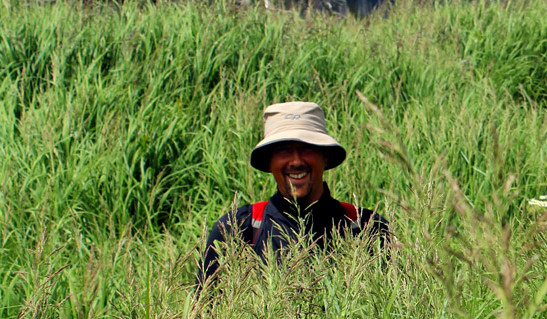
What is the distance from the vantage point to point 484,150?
13.0 ft

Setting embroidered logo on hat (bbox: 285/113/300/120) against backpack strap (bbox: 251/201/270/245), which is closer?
backpack strap (bbox: 251/201/270/245)

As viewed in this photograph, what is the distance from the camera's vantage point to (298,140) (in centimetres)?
244

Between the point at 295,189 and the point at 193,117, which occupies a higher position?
the point at 295,189

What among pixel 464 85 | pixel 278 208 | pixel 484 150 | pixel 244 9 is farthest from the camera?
pixel 244 9

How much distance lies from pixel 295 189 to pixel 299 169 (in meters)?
0.16

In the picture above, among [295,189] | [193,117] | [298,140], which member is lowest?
[193,117]

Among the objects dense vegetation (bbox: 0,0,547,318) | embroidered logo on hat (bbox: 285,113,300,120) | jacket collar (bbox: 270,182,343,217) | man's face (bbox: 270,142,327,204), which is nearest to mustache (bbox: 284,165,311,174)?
man's face (bbox: 270,142,327,204)

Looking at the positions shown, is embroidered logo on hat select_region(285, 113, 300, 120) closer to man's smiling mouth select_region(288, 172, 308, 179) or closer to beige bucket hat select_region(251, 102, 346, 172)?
beige bucket hat select_region(251, 102, 346, 172)

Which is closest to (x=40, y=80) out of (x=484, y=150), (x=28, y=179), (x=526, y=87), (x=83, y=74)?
(x=83, y=74)

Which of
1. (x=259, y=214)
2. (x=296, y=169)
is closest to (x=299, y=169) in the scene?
(x=296, y=169)

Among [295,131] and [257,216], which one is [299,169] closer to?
[295,131]

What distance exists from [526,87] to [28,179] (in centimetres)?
445

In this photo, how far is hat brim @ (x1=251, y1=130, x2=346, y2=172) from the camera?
8.10 ft

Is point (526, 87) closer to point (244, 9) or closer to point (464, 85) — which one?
point (464, 85)
